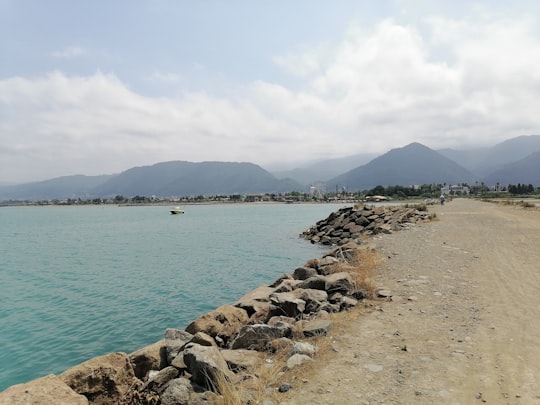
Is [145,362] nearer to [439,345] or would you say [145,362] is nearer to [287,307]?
[287,307]

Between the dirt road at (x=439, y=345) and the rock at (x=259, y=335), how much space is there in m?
1.05

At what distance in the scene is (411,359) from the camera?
5902mm

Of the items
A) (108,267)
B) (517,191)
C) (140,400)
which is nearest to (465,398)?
(140,400)

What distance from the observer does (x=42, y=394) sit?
4496 millimetres

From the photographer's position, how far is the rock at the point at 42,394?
4.33 meters

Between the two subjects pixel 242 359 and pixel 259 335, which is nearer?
pixel 242 359

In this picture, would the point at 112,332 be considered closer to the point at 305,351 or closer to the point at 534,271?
the point at 305,351

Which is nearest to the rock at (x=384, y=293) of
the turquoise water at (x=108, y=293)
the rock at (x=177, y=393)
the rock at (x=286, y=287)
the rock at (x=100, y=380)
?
the rock at (x=286, y=287)

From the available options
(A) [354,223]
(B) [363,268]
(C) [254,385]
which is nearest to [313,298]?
(B) [363,268]

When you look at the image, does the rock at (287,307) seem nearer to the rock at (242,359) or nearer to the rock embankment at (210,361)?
the rock embankment at (210,361)

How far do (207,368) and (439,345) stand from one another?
411 cm

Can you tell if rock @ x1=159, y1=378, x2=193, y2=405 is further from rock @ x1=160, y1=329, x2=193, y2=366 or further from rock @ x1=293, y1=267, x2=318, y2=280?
rock @ x1=293, y1=267, x2=318, y2=280

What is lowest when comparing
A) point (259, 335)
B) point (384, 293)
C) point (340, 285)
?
point (259, 335)

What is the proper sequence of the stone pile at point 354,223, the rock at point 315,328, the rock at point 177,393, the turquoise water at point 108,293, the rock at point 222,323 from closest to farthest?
the rock at point 177,393 → the rock at point 315,328 → the rock at point 222,323 → the turquoise water at point 108,293 → the stone pile at point 354,223
